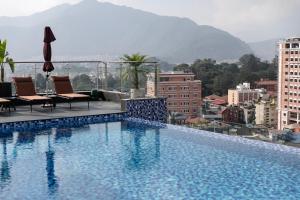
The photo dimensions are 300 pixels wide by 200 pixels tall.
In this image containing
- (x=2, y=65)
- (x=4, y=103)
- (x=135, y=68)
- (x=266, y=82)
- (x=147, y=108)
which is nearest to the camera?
(x=4, y=103)

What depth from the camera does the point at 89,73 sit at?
12773 mm

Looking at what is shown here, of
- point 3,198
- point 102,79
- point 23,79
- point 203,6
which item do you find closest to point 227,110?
point 203,6

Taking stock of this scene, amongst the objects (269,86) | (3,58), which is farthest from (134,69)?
(269,86)

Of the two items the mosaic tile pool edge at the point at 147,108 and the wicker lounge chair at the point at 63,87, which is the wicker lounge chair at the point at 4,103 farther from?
the mosaic tile pool edge at the point at 147,108

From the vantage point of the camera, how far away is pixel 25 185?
18.1 feet

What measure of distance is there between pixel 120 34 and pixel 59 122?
12349 centimetres

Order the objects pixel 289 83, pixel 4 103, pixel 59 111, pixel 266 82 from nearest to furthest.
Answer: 1. pixel 4 103
2. pixel 59 111
3. pixel 289 83
4. pixel 266 82

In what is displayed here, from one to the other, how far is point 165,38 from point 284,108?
8269 cm

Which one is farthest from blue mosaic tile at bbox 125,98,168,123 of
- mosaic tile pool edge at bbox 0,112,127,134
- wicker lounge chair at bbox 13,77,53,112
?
wicker lounge chair at bbox 13,77,53,112

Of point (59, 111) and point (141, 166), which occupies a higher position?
point (59, 111)

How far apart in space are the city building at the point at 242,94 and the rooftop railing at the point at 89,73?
39.9 meters

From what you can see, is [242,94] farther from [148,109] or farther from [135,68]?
[148,109]

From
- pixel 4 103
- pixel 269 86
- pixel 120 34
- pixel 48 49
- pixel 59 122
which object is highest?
pixel 120 34

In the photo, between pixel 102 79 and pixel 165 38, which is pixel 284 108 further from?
pixel 165 38
